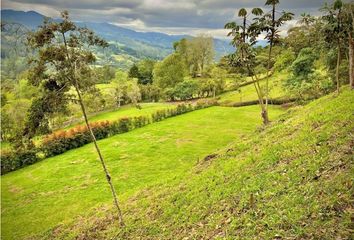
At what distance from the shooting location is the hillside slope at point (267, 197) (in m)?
10.1

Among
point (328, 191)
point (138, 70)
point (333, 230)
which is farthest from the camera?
point (138, 70)

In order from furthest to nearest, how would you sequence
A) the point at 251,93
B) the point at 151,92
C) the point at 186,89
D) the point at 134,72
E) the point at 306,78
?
the point at 134,72 → the point at 151,92 → the point at 186,89 → the point at 251,93 → the point at 306,78

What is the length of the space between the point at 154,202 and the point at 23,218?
17824 mm

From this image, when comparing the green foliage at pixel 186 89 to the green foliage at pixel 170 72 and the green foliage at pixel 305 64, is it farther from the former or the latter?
the green foliage at pixel 305 64

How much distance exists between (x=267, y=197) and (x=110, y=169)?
3299 centimetres

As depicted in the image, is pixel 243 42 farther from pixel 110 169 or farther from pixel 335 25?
pixel 110 169

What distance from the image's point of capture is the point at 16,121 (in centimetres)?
8450

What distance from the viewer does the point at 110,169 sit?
43031 millimetres

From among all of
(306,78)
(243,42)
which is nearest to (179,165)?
(243,42)

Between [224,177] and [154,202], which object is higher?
[224,177]

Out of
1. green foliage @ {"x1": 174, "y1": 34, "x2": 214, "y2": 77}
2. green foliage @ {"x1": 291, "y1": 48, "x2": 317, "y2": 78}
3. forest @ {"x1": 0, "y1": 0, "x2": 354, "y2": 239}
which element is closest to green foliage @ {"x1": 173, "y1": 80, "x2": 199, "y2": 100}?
green foliage @ {"x1": 174, "y1": 34, "x2": 214, "y2": 77}

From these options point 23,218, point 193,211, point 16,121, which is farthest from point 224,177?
point 16,121

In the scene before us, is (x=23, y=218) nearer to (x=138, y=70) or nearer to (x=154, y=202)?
(x=154, y=202)

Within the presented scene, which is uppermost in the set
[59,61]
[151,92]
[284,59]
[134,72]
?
[284,59]
